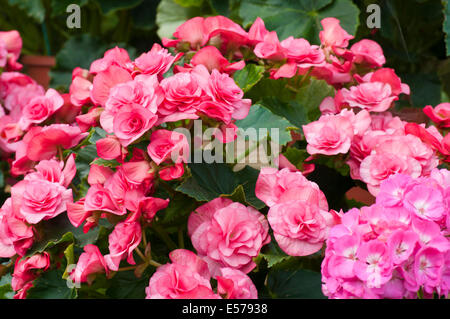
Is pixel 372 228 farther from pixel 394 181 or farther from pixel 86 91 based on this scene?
pixel 86 91

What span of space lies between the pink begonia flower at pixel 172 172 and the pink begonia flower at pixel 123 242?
7 cm

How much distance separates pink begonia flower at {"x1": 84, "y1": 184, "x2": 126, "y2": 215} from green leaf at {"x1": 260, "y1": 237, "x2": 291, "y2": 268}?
190mm

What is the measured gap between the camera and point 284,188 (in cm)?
65

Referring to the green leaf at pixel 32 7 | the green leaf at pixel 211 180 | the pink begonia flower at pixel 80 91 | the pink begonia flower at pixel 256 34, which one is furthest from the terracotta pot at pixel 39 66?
the green leaf at pixel 211 180

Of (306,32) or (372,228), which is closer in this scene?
(372,228)

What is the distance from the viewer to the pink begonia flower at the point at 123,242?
1.98 ft

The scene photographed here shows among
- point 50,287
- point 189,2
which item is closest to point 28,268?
point 50,287

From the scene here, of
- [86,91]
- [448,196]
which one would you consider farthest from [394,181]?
[86,91]

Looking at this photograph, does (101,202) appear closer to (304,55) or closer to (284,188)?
(284,188)

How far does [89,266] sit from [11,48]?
71 centimetres

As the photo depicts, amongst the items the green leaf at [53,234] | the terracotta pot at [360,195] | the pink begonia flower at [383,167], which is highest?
the pink begonia flower at [383,167]

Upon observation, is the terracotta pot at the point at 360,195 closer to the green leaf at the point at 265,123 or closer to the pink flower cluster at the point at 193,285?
the green leaf at the point at 265,123

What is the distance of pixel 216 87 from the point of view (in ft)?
2.13

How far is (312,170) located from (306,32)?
50 cm
